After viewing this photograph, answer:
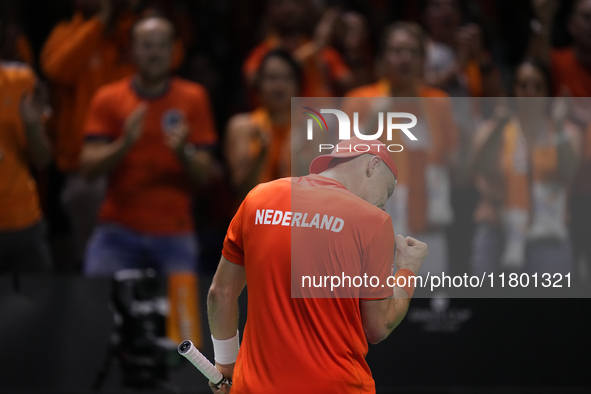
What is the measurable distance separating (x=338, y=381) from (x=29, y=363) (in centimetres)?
292

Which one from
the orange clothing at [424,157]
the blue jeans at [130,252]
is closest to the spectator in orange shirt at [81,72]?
the blue jeans at [130,252]

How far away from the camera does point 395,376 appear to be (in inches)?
182

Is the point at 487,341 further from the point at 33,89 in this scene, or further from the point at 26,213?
the point at 33,89

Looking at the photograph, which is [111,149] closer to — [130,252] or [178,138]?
[178,138]

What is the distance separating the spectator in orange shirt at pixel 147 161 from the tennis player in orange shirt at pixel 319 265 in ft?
7.34

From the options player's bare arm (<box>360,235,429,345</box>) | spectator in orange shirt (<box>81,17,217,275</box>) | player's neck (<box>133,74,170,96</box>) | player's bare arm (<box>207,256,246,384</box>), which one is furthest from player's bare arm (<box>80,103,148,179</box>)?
player's bare arm (<box>360,235,429,345</box>)

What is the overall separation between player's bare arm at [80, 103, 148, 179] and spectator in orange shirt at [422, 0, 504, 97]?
2.08 m

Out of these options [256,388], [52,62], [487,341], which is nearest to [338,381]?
[256,388]

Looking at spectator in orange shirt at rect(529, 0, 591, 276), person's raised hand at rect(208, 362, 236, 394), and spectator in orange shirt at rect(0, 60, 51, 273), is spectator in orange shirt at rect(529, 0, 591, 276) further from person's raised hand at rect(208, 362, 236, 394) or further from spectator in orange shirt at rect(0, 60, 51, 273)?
spectator in orange shirt at rect(0, 60, 51, 273)

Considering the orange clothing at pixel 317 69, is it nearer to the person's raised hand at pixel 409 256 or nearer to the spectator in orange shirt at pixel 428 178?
the spectator in orange shirt at pixel 428 178

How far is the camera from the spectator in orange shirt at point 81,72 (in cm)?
511

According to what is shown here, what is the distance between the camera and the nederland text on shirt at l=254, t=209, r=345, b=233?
6.83 feet

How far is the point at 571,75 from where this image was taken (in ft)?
15.5

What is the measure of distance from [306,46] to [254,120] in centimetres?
100
